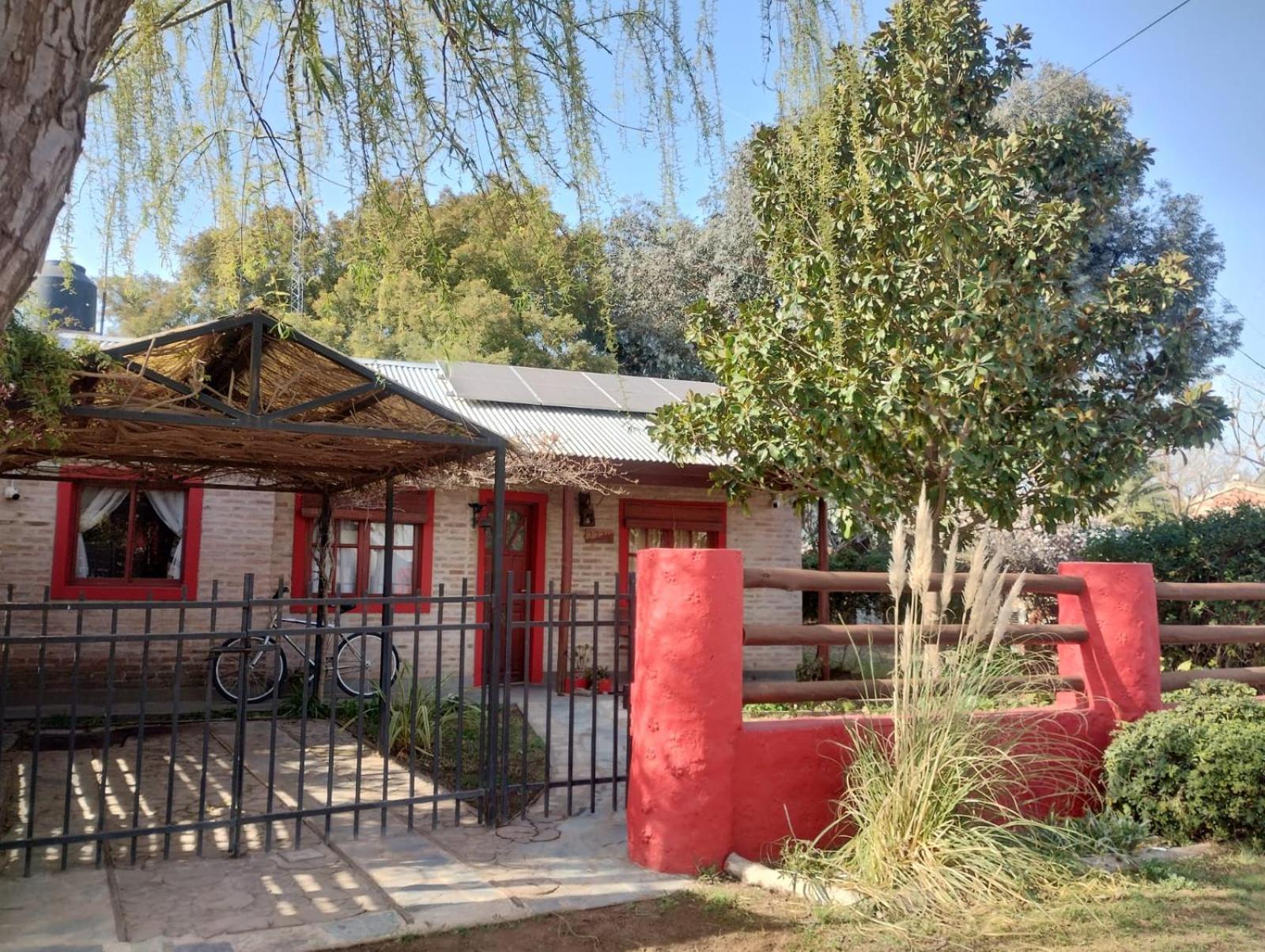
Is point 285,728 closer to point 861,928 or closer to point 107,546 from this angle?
point 107,546

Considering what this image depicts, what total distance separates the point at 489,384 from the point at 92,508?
527cm

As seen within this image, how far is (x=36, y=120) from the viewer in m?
2.11

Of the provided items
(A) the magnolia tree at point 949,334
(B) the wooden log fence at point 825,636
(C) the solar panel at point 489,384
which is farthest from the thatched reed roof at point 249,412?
(C) the solar panel at point 489,384

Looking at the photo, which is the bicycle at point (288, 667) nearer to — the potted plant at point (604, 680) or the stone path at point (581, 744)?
the stone path at point (581, 744)

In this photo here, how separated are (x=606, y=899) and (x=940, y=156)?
7.18 meters

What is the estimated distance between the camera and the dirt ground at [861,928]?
3721 millimetres

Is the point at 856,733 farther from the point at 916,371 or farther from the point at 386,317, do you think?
the point at 916,371

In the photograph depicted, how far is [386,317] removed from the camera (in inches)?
188

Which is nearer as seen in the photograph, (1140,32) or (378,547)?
(1140,32)

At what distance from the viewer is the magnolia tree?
7988mm

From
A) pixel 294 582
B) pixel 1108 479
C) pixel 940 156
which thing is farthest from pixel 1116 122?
pixel 294 582

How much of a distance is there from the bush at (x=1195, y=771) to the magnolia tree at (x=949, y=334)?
120 inches

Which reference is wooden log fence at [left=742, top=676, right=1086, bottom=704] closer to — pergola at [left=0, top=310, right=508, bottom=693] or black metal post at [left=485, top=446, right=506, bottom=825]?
black metal post at [left=485, top=446, right=506, bottom=825]

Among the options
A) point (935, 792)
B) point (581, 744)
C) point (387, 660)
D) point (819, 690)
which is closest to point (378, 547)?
point (581, 744)
